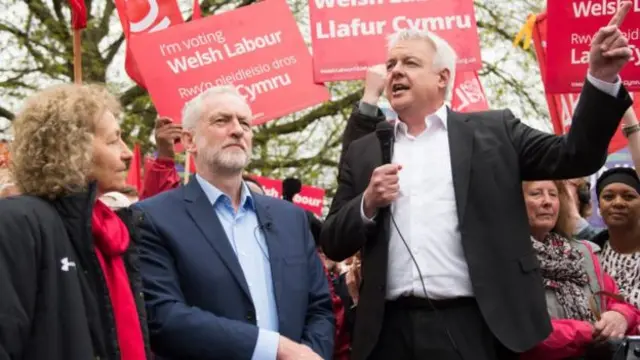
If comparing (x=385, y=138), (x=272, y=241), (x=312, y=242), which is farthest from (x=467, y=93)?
(x=272, y=241)

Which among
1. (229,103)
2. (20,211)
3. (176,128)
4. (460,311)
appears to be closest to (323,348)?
(460,311)

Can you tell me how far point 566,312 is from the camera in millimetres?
5570

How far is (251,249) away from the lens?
16.7 feet

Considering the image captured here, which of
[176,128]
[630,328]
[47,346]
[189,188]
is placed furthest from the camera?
[176,128]

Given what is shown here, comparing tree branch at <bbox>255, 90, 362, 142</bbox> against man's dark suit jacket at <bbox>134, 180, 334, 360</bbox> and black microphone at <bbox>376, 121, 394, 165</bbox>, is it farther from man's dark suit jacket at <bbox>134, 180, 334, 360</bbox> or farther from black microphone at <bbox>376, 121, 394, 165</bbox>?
black microphone at <bbox>376, 121, 394, 165</bbox>

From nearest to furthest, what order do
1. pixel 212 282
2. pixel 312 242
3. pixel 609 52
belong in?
pixel 609 52
pixel 212 282
pixel 312 242

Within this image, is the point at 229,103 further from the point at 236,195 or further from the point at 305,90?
the point at 305,90

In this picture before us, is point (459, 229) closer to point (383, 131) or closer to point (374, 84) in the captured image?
point (383, 131)

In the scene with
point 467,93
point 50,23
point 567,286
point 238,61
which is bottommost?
point 567,286

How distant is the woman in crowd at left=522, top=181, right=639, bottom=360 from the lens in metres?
5.36

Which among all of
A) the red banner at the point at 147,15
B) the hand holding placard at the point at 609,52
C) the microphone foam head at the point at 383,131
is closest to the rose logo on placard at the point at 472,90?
the red banner at the point at 147,15

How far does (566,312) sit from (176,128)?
8.69 feet

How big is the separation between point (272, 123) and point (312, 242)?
14572 mm

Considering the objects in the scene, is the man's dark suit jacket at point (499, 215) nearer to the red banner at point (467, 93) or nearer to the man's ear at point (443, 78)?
the man's ear at point (443, 78)
